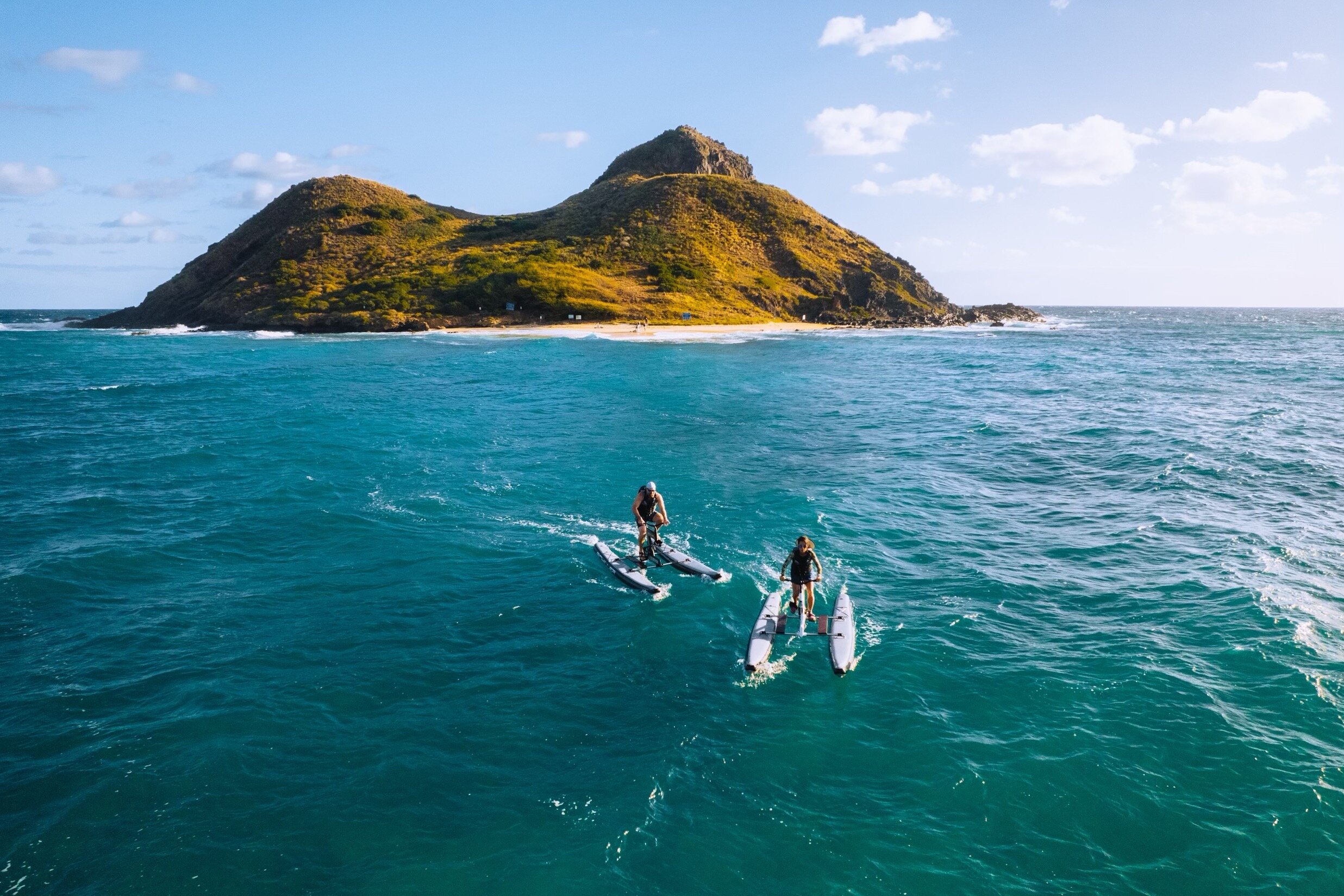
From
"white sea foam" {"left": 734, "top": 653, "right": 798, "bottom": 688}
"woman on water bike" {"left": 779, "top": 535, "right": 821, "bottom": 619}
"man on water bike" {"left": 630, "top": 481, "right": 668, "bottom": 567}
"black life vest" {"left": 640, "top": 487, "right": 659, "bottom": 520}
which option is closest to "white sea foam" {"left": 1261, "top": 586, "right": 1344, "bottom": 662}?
"woman on water bike" {"left": 779, "top": 535, "right": 821, "bottom": 619}

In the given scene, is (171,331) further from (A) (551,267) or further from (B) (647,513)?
(B) (647,513)

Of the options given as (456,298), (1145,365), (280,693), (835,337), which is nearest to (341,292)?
(456,298)

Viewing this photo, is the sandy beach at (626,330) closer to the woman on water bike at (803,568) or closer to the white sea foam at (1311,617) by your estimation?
the woman on water bike at (803,568)

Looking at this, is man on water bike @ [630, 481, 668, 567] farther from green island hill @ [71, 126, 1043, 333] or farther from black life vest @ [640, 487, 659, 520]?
green island hill @ [71, 126, 1043, 333]

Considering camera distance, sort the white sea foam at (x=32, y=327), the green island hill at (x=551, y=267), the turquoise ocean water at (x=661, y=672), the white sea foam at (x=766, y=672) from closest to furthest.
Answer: the turquoise ocean water at (x=661, y=672), the white sea foam at (x=766, y=672), the green island hill at (x=551, y=267), the white sea foam at (x=32, y=327)

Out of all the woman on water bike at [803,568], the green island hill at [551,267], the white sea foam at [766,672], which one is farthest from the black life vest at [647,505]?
the green island hill at [551,267]

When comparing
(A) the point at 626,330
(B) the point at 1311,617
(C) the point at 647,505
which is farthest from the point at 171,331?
(B) the point at 1311,617
